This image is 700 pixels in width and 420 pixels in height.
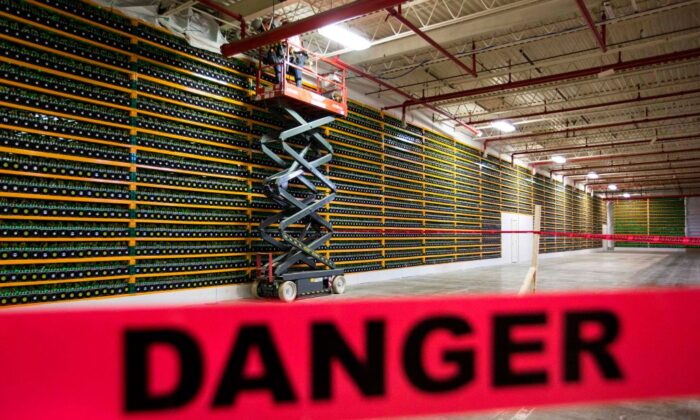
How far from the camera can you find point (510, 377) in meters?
1.43

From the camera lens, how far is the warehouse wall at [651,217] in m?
33.9

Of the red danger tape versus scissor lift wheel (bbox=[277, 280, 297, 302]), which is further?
scissor lift wheel (bbox=[277, 280, 297, 302])

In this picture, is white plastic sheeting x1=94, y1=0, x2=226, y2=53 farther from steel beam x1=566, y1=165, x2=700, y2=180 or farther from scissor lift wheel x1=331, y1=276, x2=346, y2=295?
steel beam x1=566, y1=165, x2=700, y2=180

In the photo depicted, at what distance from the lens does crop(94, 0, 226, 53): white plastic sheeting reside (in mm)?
6406

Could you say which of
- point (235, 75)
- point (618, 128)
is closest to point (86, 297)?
point (235, 75)

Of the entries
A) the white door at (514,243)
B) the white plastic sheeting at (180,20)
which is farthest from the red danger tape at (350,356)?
the white door at (514,243)

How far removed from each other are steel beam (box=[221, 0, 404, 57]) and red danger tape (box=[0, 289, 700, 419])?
534 cm

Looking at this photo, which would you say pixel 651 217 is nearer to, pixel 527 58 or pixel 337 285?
pixel 527 58

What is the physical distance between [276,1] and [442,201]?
31.0 ft

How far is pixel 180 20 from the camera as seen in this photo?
7004 millimetres

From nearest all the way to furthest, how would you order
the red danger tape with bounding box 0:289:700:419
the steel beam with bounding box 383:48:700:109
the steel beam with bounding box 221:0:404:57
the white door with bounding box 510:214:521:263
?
the red danger tape with bounding box 0:289:700:419
the steel beam with bounding box 221:0:404:57
the steel beam with bounding box 383:48:700:109
the white door with bounding box 510:214:521:263

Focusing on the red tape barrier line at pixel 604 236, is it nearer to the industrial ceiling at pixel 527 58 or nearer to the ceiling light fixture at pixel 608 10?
the industrial ceiling at pixel 527 58

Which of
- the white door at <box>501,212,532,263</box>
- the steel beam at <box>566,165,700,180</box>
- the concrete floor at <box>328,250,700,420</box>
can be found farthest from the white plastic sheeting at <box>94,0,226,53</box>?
the steel beam at <box>566,165,700,180</box>

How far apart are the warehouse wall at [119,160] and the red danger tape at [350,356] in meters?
5.16
